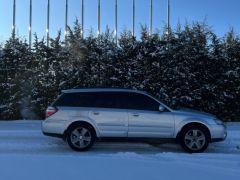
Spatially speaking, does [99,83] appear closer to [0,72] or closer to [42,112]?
[42,112]

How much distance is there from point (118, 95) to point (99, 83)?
743 cm

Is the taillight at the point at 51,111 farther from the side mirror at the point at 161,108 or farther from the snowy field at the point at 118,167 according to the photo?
the side mirror at the point at 161,108

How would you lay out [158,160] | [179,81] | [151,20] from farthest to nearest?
1. [151,20]
2. [179,81]
3. [158,160]

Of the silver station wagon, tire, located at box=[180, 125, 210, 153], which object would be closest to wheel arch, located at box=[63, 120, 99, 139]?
the silver station wagon

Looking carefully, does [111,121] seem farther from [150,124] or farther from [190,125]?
[190,125]

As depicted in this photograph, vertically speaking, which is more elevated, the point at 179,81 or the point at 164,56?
the point at 164,56

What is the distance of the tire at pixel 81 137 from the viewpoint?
36.2ft

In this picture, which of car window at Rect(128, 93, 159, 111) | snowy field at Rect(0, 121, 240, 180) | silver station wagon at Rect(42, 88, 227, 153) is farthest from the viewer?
car window at Rect(128, 93, 159, 111)

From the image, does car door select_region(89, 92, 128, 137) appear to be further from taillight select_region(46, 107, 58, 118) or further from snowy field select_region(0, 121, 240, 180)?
snowy field select_region(0, 121, 240, 180)

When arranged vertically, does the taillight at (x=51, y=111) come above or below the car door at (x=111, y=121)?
above

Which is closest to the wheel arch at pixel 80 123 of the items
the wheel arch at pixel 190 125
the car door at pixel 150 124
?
the car door at pixel 150 124

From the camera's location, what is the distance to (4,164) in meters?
7.73

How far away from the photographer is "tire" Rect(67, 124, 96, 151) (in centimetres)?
1102

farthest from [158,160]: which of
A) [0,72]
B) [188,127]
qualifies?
[0,72]
